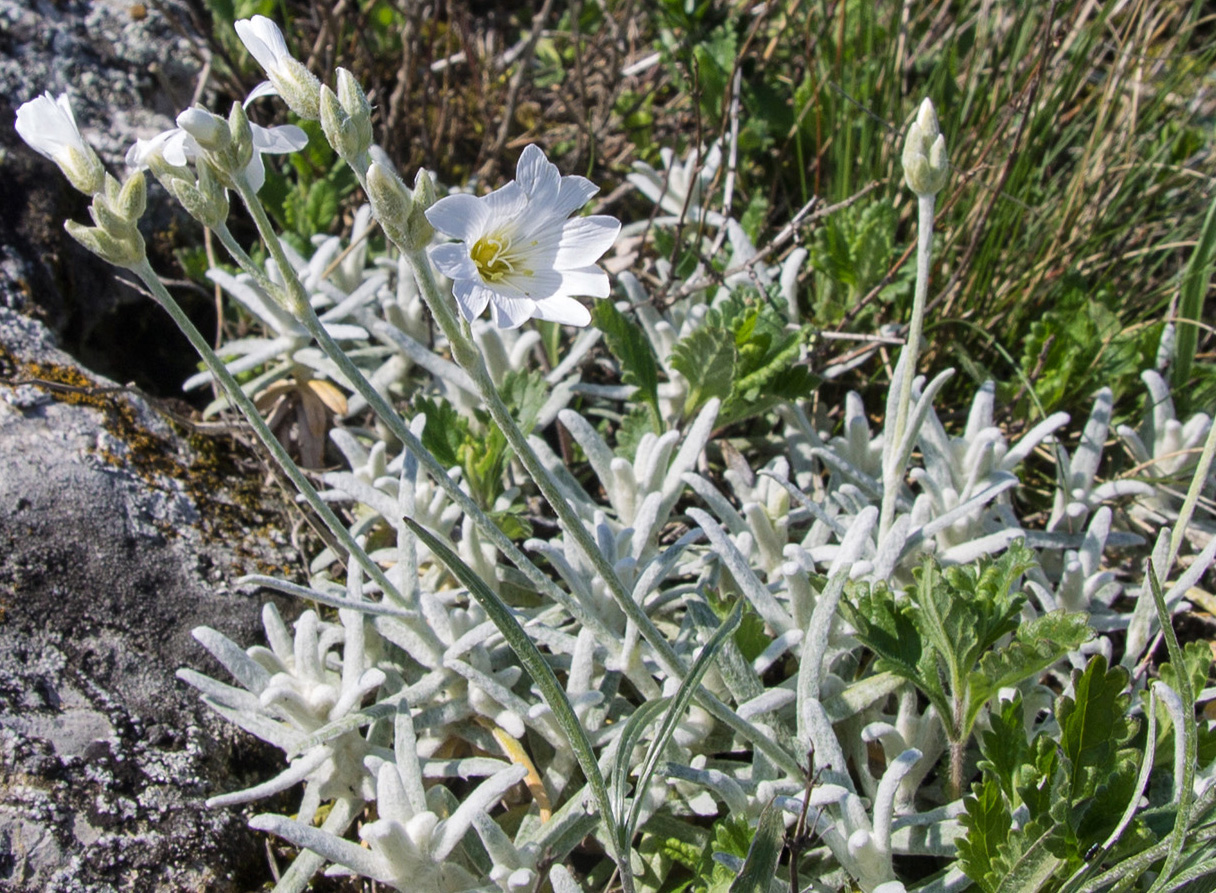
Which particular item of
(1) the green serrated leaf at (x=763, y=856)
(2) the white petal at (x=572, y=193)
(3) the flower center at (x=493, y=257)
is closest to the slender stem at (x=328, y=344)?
(3) the flower center at (x=493, y=257)

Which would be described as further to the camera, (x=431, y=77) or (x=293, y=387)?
(x=431, y=77)

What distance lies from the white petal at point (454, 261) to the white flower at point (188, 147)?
29cm

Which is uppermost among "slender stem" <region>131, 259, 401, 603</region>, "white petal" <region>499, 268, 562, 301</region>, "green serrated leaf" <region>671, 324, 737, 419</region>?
"white petal" <region>499, 268, 562, 301</region>

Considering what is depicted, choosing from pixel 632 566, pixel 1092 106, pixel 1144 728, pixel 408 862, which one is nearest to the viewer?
pixel 408 862

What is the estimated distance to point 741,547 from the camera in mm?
2053

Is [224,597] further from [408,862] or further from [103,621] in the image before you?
[408,862]

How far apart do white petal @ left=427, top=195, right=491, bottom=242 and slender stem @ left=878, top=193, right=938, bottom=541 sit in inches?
Result: 29.0

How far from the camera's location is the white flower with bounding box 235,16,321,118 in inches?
48.4

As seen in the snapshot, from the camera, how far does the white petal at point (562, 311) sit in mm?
1166

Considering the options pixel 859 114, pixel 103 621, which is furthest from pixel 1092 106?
pixel 103 621

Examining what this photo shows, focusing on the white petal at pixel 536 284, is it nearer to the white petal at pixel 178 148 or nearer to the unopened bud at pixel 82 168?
the white petal at pixel 178 148

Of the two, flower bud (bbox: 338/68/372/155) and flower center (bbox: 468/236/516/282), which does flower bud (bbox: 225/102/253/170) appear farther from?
flower center (bbox: 468/236/516/282)

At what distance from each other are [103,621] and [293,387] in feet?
2.73

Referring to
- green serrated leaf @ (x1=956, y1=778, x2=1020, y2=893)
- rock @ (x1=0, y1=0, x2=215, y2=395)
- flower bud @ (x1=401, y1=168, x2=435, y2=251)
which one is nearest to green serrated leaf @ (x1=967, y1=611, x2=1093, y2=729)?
green serrated leaf @ (x1=956, y1=778, x2=1020, y2=893)
